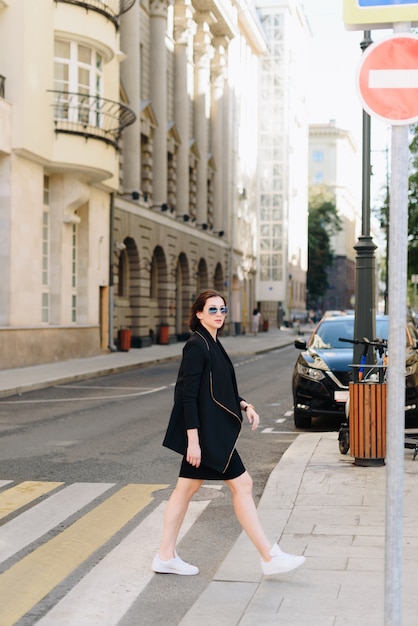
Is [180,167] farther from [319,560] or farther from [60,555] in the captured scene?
[319,560]

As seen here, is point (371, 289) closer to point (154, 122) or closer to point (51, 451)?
point (51, 451)

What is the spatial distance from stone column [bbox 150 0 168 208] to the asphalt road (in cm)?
1949

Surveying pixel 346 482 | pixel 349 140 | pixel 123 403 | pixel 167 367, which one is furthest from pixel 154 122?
pixel 349 140

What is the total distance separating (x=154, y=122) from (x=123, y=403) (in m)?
24.4

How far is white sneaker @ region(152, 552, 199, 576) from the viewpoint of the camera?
5508mm

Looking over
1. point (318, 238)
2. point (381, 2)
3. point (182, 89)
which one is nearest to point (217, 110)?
point (182, 89)

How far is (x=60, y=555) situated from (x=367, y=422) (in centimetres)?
363

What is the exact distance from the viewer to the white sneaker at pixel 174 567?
5.51 m

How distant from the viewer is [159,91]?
39.5 meters

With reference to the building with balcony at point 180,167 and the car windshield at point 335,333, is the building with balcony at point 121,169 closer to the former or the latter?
the building with balcony at point 180,167

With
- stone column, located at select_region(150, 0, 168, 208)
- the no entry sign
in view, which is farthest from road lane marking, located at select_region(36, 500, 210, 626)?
stone column, located at select_region(150, 0, 168, 208)

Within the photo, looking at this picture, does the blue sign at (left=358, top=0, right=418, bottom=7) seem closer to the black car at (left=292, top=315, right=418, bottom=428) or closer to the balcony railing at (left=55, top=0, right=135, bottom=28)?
the black car at (left=292, top=315, right=418, bottom=428)

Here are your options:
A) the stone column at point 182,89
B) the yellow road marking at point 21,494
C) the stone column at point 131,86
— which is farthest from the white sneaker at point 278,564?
the stone column at point 182,89

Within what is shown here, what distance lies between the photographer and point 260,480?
8797 mm
